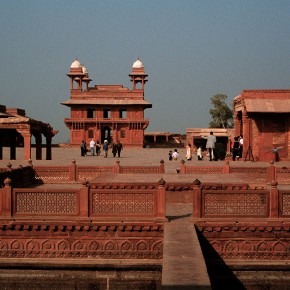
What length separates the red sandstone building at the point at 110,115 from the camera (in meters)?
53.2

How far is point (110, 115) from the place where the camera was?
5475 cm

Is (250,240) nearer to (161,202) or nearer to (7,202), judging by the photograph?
(161,202)

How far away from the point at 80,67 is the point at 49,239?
52048 mm

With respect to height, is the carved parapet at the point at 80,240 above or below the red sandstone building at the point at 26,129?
below

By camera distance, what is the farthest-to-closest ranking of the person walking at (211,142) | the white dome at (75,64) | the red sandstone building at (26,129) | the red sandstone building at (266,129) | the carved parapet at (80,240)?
the white dome at (75,64) < the person walking at (211,142) < the red sandstone building at (266,129) < the red sandstone building at (26,129) < the carved parapet at (80,240)

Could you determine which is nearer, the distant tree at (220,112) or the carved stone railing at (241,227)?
the carved stone railing at (241,227)

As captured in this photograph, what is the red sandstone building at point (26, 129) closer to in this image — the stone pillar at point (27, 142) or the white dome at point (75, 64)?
the stone pillar at point (27, 142)

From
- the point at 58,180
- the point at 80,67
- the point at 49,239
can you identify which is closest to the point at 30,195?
the point at 49,239

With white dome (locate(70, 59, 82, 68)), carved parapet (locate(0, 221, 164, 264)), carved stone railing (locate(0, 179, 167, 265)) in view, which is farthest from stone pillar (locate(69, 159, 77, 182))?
white dome (locate(70, 59, 82, 68))

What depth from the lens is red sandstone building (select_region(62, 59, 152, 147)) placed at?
2095 inches

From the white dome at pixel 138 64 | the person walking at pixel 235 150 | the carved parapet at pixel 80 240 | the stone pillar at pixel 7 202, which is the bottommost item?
the carved parapet at pixel 80 240

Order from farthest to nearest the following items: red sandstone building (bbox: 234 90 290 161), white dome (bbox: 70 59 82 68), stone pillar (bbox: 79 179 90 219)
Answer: white dome (bbox: 70 59 82 68)
red sandstone building (bbox: 234 90 290 161)
stone pillar (bbox: 79 179 90 219)

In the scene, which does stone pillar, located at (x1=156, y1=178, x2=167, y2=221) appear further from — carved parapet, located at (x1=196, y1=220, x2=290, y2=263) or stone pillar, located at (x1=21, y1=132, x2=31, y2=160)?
stone pillar, located at (x1=21, y1=132, x2=31, y2=160)

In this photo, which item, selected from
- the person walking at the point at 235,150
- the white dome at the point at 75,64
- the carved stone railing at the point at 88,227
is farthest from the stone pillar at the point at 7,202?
the white dome at the point at 75,64
